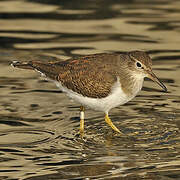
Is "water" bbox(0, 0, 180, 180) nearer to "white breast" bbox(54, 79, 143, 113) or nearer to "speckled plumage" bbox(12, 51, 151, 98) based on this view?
"white breast" bbox(54, 79, 143, 113)

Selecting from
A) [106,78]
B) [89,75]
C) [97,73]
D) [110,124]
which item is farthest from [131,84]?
[110,124]

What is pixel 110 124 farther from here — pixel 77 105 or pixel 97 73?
pixel 77 105

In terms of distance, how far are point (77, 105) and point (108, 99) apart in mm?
2238

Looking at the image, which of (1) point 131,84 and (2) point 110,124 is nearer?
(1) point 131,84

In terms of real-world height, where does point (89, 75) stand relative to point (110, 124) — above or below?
above

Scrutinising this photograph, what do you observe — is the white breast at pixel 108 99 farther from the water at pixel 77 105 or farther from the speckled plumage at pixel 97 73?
the water at pixel 77 105

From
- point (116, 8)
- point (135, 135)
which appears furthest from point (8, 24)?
point (135, 135)

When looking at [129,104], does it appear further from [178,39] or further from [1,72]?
[178,39]

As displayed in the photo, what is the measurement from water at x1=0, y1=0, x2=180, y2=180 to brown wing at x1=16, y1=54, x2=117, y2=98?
33.8 inches

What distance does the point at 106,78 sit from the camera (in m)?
11.5

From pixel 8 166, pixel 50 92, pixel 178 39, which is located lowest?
pixel 8 166

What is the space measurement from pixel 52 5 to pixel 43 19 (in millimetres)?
1211

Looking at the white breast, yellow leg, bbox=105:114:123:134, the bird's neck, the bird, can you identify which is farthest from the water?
the bird's neck

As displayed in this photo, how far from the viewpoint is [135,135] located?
38.4ft
